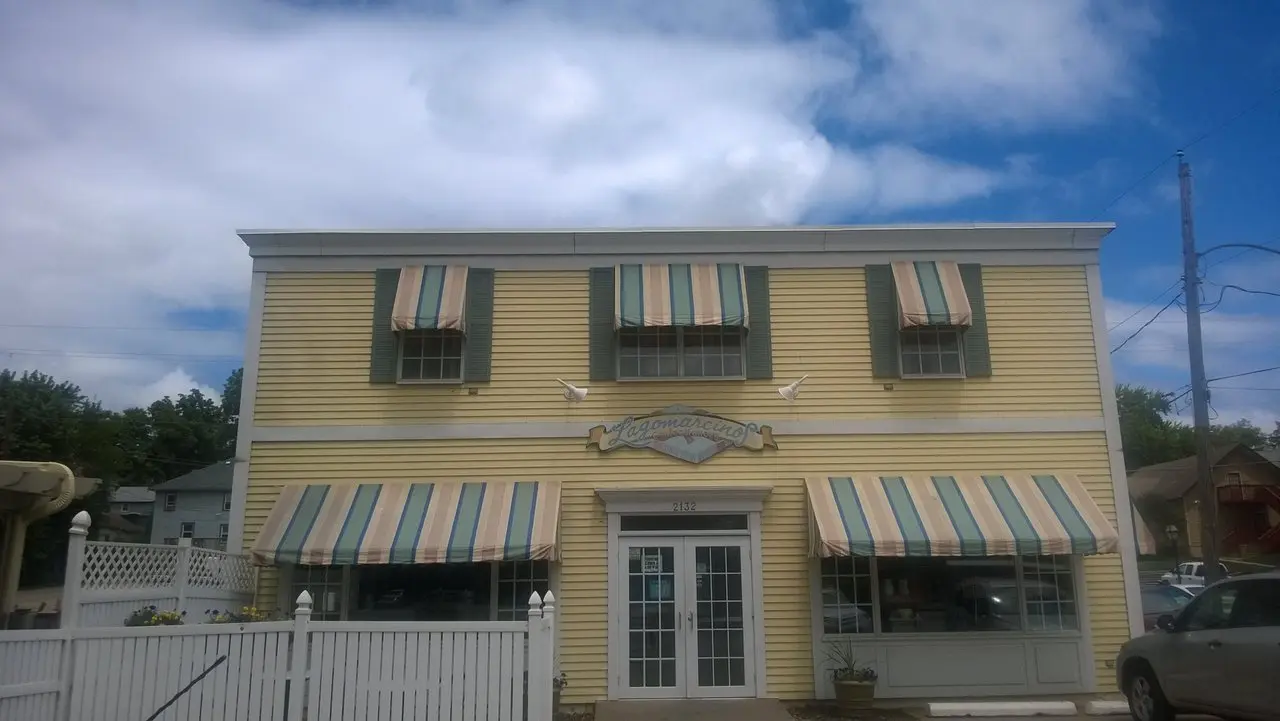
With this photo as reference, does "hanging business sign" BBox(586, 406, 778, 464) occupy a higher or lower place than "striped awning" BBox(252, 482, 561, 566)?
higher

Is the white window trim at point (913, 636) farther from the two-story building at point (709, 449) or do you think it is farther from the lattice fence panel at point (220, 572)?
the lattice fence panel at point (220, 572)

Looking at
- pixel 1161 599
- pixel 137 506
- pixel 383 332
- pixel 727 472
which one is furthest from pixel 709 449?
pixel 137 506

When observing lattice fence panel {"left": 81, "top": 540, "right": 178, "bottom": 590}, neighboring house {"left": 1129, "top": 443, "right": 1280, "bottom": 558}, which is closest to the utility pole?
lattice fence panel {"left": 81, "top": 540, "right": 178, "bottom": 590}

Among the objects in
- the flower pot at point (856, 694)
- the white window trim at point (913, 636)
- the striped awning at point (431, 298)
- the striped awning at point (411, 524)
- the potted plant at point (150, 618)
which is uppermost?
the striped awning at point (431, 298)

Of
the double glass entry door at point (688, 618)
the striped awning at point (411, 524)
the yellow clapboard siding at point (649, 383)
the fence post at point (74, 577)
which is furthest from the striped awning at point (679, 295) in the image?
the fence post at point (74, 577)

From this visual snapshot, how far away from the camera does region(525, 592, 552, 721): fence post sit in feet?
27.3

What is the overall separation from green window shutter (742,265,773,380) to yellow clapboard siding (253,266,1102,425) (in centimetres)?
12

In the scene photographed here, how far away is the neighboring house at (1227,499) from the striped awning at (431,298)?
34574 millimetres

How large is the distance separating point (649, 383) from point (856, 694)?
475cm

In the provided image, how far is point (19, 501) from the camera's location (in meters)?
8.28

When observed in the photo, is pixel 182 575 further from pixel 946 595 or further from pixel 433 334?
pixel 946 595

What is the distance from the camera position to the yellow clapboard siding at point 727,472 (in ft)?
41.4

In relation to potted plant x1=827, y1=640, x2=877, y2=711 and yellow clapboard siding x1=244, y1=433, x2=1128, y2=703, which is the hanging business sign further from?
potted plant x1=827, y1=640, x2=877, y2=711

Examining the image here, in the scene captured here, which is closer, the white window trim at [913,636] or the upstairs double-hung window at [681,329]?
the white window trim at [913,636]
